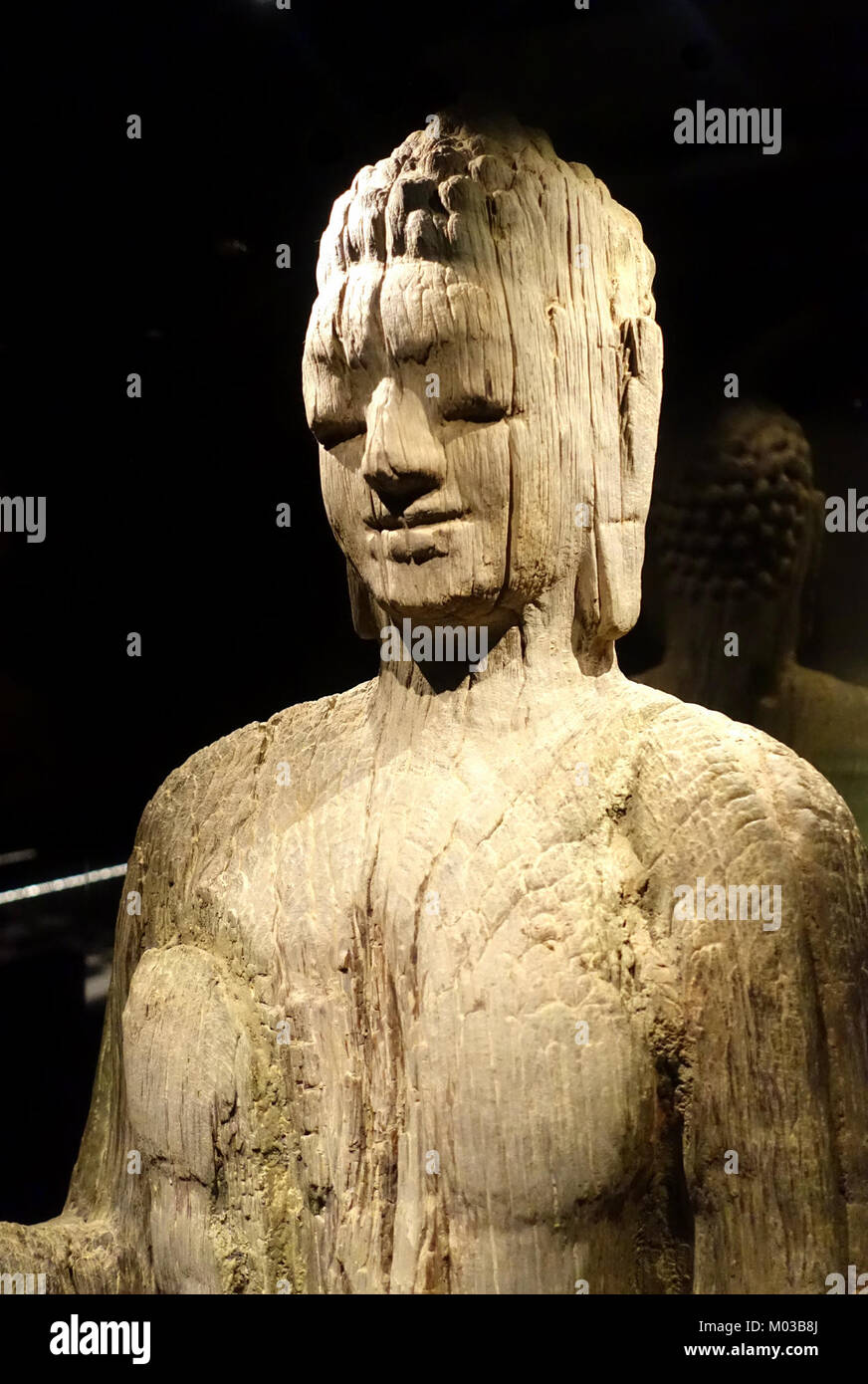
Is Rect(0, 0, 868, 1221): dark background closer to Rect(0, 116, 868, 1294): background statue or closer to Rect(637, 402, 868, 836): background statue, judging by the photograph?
Rect(637, 402, 868, 836): background statue

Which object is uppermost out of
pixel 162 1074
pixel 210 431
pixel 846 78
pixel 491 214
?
pixel 846 78

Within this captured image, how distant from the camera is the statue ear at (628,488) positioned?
7.95ft

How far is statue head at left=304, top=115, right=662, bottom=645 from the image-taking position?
92.0 inches

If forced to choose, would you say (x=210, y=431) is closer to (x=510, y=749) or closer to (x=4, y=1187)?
(x=510, y=749)

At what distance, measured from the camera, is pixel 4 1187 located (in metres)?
3.60

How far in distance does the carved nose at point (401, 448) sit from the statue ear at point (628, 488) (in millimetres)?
258

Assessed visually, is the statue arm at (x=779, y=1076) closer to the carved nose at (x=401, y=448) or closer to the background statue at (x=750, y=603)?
the carved nose at (x=401, y=448)

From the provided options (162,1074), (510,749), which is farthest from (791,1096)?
(162,1074)

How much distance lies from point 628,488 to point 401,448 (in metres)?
0.37

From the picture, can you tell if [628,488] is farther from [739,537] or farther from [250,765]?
[250,765]

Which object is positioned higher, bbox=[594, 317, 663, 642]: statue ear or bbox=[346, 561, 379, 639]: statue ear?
bbox=[594, 317, 663, 642]: statue ear

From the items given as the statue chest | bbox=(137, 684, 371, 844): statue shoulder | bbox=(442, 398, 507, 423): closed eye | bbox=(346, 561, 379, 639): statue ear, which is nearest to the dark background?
bbox=(442, 398, 507, 423): closed eye

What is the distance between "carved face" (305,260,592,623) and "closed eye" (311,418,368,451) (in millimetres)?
30

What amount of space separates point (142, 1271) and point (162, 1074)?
415 mm
